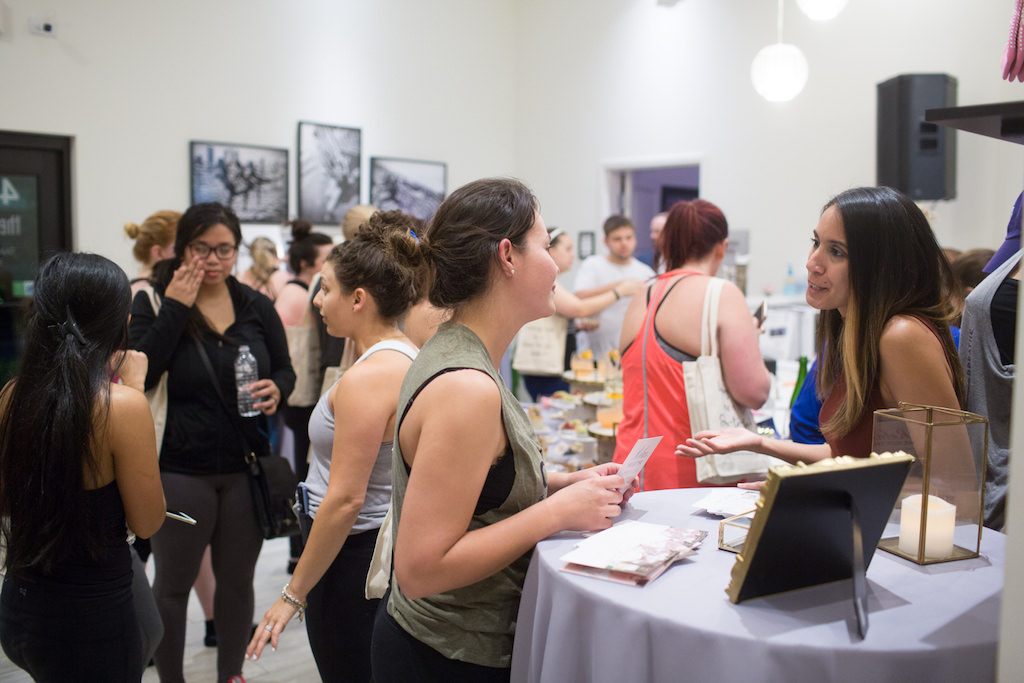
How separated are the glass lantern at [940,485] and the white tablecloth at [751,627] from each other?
3 centimetres

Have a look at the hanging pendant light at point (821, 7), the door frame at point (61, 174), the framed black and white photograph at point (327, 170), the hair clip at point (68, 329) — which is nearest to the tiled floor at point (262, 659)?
the hair clip at point (68, 329)

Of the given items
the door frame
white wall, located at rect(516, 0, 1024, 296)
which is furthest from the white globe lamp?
the door frame

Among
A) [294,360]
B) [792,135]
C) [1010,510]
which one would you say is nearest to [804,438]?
[1010,510]

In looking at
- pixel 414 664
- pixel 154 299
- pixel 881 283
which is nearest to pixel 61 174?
pixel 154 299

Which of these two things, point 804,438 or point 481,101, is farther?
point 481,101

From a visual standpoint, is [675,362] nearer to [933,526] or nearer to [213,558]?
[933,526]

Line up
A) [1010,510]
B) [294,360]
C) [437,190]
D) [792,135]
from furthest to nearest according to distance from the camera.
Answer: [437,190] < [792,135] < [294,360] < [1010,510]

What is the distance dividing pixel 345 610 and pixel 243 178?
5.59 m

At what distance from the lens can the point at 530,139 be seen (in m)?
8.82

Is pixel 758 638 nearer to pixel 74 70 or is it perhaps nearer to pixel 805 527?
pixel 805 527

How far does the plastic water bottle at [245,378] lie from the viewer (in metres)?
2.72

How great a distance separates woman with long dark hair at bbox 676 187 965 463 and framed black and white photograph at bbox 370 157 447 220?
6.15 metres

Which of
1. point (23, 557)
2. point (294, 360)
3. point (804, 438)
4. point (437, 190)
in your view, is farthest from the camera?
point (437, 190)

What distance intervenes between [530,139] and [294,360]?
5.61 metres
